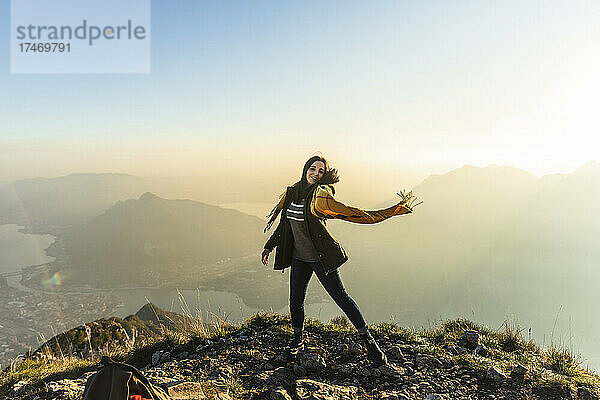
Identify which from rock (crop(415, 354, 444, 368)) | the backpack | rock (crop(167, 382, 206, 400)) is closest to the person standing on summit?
rock (crop(415, 354, 444, 368))

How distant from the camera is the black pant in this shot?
483 cm

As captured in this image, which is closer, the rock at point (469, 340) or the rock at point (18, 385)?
the rock at point (18, 385)

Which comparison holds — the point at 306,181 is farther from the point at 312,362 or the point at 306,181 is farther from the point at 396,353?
the point at 396,353

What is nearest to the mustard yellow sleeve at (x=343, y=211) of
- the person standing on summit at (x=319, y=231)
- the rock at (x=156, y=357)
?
the person standing on summit at (x=319, y=231)

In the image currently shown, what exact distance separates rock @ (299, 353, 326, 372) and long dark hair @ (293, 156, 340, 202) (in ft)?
6.80

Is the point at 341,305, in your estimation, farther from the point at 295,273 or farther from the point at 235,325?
the point at 235,325

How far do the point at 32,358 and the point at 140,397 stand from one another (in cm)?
527

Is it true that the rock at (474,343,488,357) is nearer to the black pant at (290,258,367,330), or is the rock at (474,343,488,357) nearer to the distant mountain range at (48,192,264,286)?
the black pant at (290,258,367,330)

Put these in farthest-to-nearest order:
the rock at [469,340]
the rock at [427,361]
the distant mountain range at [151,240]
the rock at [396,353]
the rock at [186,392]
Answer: the distant mountain range at [151,240] → the rock at [469,340] → the rock at [396,353] → the rock at [427,361] → the rock at [186,392]

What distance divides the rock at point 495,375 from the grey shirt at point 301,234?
2.52m

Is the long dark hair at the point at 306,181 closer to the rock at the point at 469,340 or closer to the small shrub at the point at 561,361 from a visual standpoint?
the rock at the point at 469,340

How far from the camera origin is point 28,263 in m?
65.2

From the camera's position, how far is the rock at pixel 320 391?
12.9 ft

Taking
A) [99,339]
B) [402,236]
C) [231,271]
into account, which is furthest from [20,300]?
[402,236]
